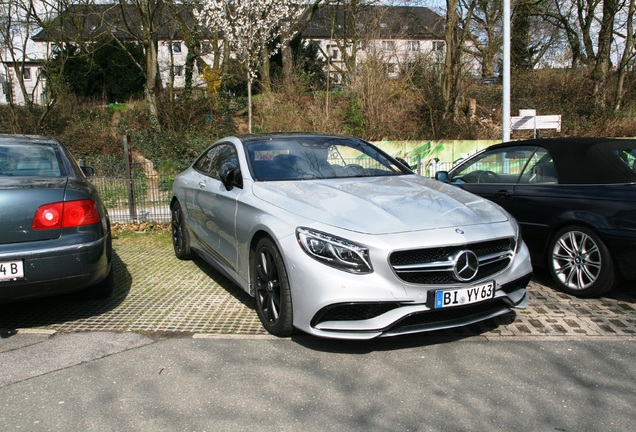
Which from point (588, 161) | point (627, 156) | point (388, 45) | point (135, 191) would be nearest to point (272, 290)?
point (588, 161)

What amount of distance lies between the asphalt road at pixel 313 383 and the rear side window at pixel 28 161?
140cm

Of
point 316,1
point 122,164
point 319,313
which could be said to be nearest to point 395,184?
point 319,313

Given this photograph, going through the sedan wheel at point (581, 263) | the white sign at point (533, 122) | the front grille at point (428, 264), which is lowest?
the sedan wheel at point (581, 263)

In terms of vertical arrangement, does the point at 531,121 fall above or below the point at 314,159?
above

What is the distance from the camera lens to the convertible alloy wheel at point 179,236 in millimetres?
6641

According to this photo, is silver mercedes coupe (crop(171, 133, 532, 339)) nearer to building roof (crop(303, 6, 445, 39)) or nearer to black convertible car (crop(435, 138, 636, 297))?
black convertible car (crop(435, 138, 636, 297))

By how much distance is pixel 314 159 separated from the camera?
5.05 m

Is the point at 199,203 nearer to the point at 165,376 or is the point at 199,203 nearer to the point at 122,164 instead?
the point at 165,376

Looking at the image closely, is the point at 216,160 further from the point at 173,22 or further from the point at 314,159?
the point at 173,22

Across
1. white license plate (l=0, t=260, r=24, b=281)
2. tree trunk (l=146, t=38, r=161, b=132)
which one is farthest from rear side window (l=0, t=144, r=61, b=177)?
tree trunk (l=146, t=38, r=161, b=132)

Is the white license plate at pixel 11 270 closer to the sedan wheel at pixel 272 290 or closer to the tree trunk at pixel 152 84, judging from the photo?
the sedan wheel at pixel 272 290

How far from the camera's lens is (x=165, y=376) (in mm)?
3482

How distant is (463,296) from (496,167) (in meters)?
2.96

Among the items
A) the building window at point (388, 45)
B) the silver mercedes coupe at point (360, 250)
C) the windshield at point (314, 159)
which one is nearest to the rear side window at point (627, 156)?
the silver mercedes coupe at point (360, 250)
